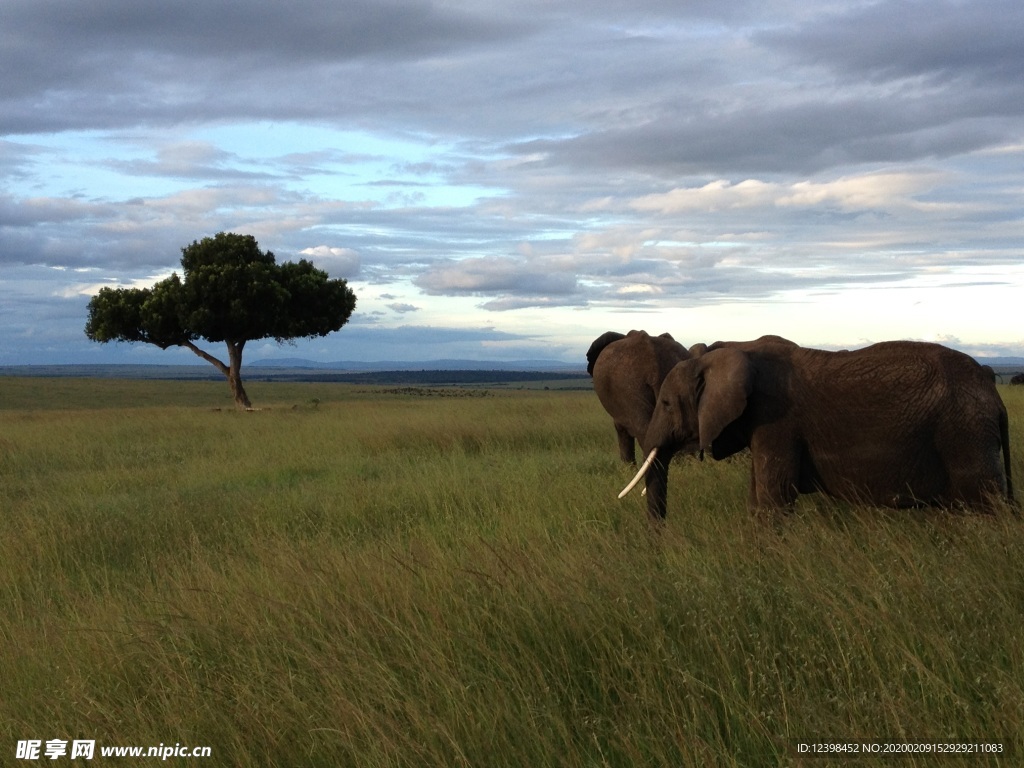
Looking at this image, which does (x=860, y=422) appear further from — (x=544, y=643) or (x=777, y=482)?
(x=544, y=643)

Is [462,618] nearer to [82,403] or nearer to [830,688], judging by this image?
[830,688]

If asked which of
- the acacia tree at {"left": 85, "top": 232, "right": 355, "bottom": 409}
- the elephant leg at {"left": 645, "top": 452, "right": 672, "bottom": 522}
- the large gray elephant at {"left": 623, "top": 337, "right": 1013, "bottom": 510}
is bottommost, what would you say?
the elephant leg at {"left": 645, "top": 452, "right": 672, "bottom": 522}

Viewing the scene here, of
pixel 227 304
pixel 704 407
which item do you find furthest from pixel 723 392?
pixel 227 304

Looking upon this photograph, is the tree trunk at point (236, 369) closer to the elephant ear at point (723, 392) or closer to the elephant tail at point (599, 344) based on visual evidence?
the elephant tail at point (599, 344)

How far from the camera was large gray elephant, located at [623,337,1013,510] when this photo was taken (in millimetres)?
5625

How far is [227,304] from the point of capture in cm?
3400

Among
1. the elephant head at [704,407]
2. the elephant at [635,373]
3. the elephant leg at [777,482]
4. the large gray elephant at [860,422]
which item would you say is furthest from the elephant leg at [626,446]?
the elephant leg at [777,482]

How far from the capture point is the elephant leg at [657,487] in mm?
6953

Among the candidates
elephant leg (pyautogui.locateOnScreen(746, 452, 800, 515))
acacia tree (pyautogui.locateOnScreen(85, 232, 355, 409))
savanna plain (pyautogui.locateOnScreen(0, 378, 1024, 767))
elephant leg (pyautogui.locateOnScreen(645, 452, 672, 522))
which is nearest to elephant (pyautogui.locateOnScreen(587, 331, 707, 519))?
savanna plain (pyautogui.locateOnScreen(0, 378, 1024, 767))

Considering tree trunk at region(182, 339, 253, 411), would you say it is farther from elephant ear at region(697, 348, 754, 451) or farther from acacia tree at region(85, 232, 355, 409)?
elephant ear at region(697, 348, 754, 451)

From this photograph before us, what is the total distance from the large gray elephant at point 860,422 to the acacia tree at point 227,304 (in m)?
29.2

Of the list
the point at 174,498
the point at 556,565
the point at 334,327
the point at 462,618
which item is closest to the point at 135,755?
the point at 462,618

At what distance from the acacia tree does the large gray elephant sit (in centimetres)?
2923

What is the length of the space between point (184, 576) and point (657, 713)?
144 inches
